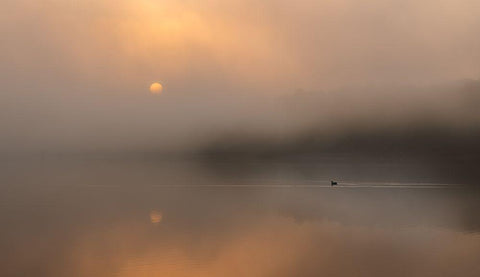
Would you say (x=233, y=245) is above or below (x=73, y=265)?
above

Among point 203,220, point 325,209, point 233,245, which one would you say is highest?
point 325,209

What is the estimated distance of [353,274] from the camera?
36188 millimetres

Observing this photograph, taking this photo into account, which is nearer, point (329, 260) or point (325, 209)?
point (329, 260)

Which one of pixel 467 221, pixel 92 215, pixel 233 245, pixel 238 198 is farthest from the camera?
pixel 238 198

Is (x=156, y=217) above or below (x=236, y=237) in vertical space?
above

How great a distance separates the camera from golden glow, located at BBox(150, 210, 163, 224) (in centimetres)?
6188

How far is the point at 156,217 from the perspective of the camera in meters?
65.8

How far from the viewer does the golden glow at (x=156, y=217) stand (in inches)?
2436

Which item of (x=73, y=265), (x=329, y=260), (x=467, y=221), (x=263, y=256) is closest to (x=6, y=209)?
(x=73, y=265)

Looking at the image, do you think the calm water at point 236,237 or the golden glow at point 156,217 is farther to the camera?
the golden glow at point 156,217

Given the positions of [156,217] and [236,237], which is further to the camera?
[156,217]

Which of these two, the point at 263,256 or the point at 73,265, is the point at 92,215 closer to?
the point at 73,265

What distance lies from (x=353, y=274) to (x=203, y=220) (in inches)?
1199

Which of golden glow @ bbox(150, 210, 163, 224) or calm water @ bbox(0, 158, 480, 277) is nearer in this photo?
calm water @ bbox(0, 158, 480, 277)
